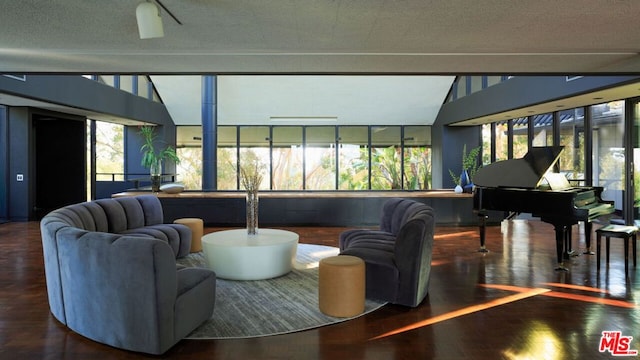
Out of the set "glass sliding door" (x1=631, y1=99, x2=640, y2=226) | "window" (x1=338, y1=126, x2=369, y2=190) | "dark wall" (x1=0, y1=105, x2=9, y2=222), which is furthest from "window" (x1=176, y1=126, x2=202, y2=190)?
"glass sliding door" (x1=631, y1=99, x2=640, y2=226)

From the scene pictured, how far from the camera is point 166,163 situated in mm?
13438

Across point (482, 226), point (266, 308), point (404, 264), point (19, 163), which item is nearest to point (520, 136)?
point (482, 226)

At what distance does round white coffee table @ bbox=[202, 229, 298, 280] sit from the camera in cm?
449

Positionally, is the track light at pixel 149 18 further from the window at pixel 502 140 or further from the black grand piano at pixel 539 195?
the window at pixel 502 140

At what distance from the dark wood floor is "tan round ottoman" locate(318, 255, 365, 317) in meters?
0.14

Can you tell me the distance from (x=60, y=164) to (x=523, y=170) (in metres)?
10.8

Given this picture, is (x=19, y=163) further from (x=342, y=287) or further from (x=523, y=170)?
(x=523, y=170)

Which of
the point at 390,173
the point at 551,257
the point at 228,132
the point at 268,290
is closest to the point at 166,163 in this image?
the point at 228,132

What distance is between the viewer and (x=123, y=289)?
2.81 m

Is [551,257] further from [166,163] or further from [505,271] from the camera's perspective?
[166,163]

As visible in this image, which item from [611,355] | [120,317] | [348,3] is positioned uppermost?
[348,3]

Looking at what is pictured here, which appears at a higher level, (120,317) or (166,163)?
(166,163)

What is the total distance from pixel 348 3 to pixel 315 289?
8.77 feet

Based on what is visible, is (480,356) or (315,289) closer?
(480,356)
